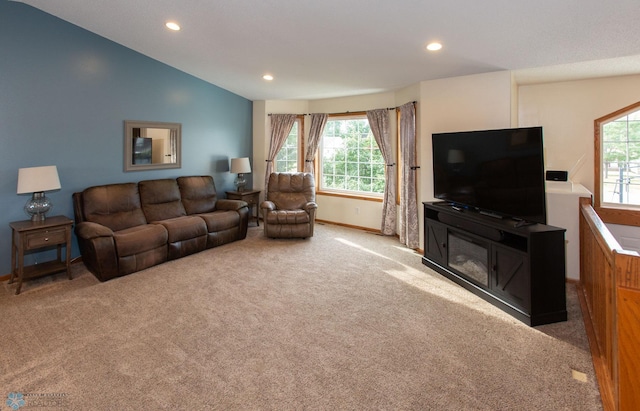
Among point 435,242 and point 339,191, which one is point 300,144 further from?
point 435,242

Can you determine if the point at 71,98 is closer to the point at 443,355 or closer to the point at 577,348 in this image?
the point at 443,355

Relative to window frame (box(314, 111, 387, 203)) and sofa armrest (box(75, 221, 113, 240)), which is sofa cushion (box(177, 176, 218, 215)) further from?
window frame (box(314, 111, 387, 203))

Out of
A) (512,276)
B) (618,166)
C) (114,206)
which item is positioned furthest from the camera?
(114,206)

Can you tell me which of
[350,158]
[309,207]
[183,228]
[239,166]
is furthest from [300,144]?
[183,228]

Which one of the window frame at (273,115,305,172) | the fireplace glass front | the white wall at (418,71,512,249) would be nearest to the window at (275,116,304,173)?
the window frame at (273,115,305,172)

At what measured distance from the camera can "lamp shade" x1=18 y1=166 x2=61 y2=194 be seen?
11.7 ft

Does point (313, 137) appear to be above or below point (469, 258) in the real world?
above

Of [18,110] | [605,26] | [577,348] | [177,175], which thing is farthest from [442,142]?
[18,110]

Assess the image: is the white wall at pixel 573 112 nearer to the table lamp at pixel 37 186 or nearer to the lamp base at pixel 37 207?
the table lamp at pixel 37 186

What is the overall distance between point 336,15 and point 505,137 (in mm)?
1892

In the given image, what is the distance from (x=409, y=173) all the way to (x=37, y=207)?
183 inches

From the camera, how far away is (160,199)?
16.5ft

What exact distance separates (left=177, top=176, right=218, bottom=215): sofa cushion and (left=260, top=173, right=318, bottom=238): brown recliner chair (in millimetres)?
886

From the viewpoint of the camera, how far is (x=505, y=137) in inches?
125
